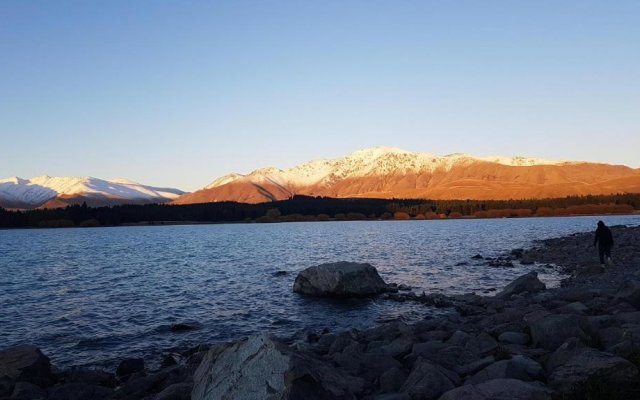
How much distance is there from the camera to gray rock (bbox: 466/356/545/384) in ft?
35.2

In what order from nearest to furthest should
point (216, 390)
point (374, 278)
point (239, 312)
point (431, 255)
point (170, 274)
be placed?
point (216, 390) < point (239, 312) < point (374, 278) < point (170, 274) < point (431, 255)

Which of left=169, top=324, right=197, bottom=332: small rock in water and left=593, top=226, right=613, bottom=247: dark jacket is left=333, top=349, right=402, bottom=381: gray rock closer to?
left=169, top=324, right=197, bottom=332: small rock in water

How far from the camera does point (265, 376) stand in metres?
9.72

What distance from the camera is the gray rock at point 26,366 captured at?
1644 cm

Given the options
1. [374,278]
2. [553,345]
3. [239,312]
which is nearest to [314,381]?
[553,345]

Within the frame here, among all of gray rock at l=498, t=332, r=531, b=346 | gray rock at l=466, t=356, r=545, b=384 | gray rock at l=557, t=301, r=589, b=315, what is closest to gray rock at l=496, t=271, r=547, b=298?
gray rock at l=557, t=301, r=589, b=315

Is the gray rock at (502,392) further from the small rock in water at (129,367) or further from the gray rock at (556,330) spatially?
the small rock in water at (129,367)

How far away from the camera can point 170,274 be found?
5200cm

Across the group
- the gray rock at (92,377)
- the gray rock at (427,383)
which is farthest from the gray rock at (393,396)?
the gray rock at (92,377)

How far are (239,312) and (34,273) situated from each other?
37.1m

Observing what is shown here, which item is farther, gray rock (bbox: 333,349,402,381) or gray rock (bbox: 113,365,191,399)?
gray rock (bbox: 113,365,191,399)

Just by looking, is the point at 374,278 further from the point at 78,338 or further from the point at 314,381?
the point at 314,381

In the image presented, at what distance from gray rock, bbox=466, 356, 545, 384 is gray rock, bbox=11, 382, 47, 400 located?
1244cm

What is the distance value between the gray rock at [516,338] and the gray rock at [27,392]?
13.8 m
